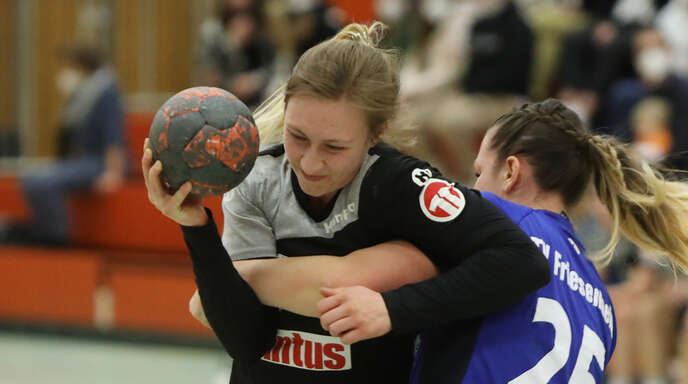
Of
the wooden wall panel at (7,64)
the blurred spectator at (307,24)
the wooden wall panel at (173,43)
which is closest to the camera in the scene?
the blurred spectator at (307,24)

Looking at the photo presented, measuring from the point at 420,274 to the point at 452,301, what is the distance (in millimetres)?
115

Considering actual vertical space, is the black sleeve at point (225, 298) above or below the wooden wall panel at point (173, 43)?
above

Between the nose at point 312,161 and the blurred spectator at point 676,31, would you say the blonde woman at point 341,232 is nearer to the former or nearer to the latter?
the nose at point 312,161

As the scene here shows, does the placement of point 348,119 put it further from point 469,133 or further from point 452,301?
point 469,133

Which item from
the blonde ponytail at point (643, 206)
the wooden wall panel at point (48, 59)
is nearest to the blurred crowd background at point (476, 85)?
the wooden wall panel at point (48, 59)

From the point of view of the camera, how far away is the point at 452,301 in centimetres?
184

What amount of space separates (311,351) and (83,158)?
561 centimetres

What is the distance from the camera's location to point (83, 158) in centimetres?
727

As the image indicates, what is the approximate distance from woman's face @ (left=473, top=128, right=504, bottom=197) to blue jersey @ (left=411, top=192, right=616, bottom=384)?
0.12 m

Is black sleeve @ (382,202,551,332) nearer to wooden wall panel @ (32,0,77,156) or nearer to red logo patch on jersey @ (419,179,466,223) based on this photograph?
red logo patch on jersey @ (419,179,466,223)

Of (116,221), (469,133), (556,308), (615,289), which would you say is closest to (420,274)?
(556,308)

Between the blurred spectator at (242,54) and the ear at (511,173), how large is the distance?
4973mm

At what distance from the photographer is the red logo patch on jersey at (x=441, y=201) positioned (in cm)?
190

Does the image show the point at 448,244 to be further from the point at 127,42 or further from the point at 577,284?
the point at 127,42
